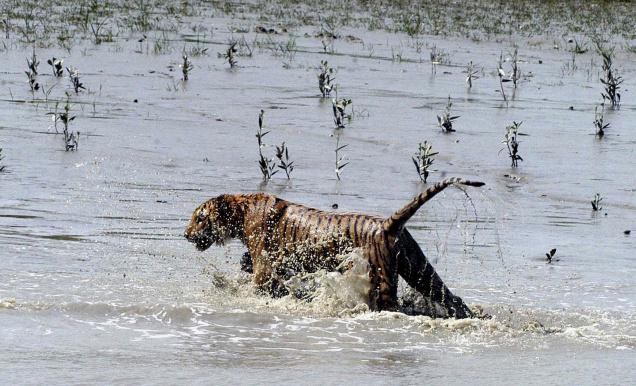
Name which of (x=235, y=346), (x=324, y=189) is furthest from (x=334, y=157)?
(x=235, y=346)

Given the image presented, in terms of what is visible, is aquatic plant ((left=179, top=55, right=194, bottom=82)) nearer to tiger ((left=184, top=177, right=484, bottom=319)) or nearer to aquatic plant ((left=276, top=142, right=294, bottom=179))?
aquatic plant ((left=276, top=142, right=294, bottom=179))

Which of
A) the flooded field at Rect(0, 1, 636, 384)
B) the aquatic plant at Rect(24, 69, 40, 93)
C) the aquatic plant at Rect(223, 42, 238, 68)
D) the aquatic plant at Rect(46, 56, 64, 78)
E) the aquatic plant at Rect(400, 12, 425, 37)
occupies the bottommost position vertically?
the flooded field at Rect(0, 1, 636, 384)

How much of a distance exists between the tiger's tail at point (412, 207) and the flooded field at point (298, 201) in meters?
0.39

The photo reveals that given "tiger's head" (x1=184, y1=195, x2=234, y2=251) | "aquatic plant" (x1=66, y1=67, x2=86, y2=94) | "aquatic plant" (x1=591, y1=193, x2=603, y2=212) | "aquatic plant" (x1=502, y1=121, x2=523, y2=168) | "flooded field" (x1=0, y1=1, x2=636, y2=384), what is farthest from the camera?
"aquatic plant" (x1=66, y1=67, x2=86, y2=94)

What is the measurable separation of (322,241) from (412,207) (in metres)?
0.71

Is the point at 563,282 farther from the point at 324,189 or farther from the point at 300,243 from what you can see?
the point at 324,189

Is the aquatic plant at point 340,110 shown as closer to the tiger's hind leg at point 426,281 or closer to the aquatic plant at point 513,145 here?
the aquatic plant at point 513,145

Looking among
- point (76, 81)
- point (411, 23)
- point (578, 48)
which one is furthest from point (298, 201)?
point (411, 23)

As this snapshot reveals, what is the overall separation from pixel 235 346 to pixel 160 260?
2.17m

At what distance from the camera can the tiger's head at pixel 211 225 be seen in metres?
7.58

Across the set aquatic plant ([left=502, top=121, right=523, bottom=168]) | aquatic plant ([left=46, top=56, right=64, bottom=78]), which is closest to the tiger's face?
aquatic plant ([left=502, top=121, right=523, bottom=168])

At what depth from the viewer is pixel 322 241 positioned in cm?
707

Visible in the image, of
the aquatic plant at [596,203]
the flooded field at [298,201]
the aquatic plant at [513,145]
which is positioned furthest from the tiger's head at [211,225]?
the aquatic plant at [513,145]

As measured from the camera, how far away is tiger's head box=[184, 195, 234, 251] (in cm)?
758
